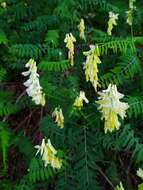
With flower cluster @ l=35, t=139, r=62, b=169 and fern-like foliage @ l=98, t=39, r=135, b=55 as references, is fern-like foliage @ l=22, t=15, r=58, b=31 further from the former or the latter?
flower cluster @ l=35, t=139, r=62, b=169

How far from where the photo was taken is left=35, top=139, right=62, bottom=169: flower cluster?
2.86 meters

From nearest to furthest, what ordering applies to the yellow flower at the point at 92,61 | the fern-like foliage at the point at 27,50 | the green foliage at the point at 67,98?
1. the yellow flower at the point at 92,61
2. the green foliage at the point at 67,98
3. the fern-like foliage at the point at 27,50

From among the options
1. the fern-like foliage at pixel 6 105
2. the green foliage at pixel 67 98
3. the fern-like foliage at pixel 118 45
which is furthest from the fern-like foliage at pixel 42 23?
the fern-like foliage at pixel 118 45

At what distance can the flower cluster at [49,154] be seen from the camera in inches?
113

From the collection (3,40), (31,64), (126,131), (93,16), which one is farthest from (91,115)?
(93,16)

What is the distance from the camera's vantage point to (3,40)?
4.30 meters

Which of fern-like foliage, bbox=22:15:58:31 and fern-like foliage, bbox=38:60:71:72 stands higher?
fern-like foliage, bbox=22:15:58:31

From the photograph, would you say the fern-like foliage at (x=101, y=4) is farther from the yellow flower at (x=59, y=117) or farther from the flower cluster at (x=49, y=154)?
the flower cluster at (x=49, y=154)

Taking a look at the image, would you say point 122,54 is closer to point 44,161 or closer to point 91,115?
point 91,115

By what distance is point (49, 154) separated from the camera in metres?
2.92

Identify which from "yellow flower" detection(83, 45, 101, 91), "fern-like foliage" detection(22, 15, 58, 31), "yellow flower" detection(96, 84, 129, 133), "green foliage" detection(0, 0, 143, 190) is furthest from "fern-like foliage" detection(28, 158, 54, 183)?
"fern-like foliage" detection(22, 15, 58, 31)

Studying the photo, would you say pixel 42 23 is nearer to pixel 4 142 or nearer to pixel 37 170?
pixel 4 142

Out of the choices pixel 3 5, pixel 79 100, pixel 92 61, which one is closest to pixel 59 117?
pixel 79 100

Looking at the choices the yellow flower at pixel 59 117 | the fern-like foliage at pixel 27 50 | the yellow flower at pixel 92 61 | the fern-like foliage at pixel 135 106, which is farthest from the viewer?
the fern-like foliage at pixel 27 50
